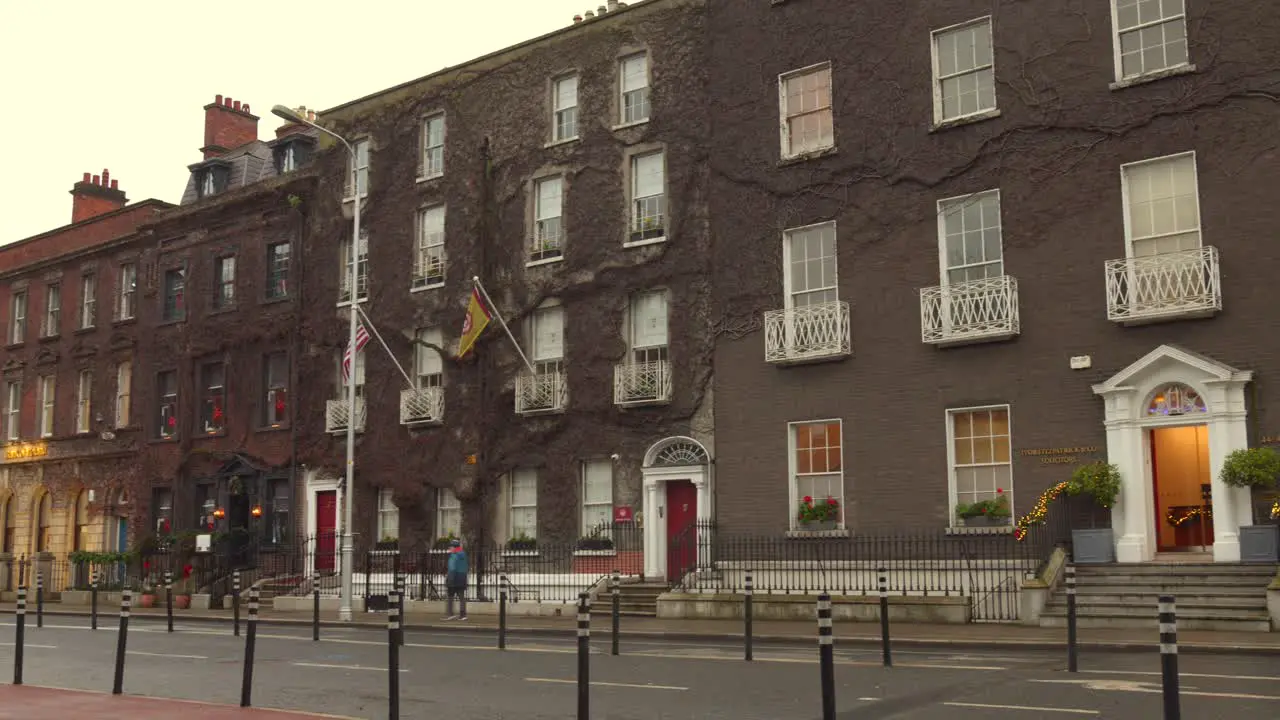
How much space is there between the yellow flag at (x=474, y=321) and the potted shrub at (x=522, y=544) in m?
4.66

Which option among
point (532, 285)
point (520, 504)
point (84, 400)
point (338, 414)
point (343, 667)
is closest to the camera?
point (343, 667)

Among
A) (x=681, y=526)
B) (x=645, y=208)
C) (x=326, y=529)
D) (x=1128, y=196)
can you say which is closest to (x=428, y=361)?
(x=326, y=529)

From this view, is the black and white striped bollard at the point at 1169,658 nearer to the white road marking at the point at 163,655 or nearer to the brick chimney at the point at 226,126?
the white road marking at the point at 163,655

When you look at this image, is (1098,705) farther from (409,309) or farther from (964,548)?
(409,309)

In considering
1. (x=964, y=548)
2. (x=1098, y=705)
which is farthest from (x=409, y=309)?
(x=1098, y=705)

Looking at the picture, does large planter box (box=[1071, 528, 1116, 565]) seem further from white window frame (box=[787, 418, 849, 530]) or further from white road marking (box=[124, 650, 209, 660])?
white road marking (box=[124, 650, 209, 660])

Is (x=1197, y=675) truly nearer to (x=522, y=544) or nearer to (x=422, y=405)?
(x=522, y=544)

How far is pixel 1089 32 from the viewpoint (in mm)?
23078

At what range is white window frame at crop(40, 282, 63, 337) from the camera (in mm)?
45906

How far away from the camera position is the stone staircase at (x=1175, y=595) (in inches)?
Answer: 746

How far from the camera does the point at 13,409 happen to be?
1859 inches

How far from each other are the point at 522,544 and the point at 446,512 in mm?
3095

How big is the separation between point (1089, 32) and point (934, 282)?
5.29 meters

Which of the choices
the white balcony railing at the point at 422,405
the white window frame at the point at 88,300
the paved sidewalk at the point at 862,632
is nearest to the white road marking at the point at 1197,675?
the paved sidewalk at the point at 862,632
